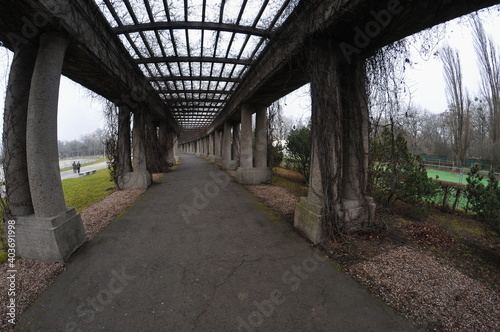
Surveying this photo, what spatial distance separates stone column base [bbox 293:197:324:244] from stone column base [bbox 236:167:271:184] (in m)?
4.48

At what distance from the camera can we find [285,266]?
2.80 metres

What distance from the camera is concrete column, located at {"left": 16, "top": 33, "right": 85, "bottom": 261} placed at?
2.79m

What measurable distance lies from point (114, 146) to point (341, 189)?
26.6 ft

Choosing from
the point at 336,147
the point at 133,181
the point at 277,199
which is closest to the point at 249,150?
the point at 277,199

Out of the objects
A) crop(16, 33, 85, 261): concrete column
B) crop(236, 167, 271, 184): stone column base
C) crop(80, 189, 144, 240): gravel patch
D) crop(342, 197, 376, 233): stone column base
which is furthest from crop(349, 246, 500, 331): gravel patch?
crop(236, 167, 271, 184): stone column base

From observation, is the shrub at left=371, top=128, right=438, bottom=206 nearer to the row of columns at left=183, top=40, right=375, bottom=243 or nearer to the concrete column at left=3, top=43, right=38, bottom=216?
the row of columns at left=183, top=40, right=375, bottom=243

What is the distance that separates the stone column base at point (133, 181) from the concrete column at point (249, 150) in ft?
12.9

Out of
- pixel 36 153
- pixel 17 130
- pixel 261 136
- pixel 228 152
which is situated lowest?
pixel 228 152

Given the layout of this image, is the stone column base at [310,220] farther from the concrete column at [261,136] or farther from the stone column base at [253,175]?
the concrete column at [261,136]

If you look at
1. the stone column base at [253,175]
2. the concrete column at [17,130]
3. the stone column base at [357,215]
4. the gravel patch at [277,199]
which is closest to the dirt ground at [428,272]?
the stone column base at [357,215]

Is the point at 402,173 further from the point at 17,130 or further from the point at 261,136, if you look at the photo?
the point at 17,130

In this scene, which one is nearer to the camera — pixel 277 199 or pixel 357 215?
pixel 357 215

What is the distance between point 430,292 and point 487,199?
289 cm

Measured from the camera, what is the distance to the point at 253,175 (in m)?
8.48
